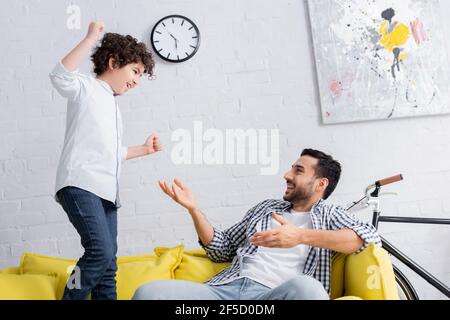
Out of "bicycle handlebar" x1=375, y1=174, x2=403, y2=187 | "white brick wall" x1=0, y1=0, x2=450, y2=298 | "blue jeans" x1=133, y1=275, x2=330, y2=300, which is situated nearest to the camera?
"blue jeans" x1=133, y1=275, x2=330, y2=300

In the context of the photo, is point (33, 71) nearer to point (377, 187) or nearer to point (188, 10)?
point (188, 10)

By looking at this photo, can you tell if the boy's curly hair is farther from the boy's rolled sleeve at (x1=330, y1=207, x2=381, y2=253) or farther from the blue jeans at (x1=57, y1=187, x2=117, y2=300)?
the boy's rolled sleeve at (x1=330, y1=207, x2=381, y2=253)

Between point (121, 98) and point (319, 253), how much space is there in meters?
1.47

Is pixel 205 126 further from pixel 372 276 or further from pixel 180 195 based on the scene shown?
pixel 372 276

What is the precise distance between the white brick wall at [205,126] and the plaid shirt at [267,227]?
70 centimetres

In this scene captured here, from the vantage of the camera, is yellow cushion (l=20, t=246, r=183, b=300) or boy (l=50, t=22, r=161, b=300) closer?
boy (l=50, t=22, r=161, b=300)

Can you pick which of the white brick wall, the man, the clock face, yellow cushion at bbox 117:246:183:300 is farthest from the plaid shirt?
the clock face

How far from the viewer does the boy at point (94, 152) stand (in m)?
1.92

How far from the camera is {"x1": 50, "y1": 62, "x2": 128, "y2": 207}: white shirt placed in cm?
195

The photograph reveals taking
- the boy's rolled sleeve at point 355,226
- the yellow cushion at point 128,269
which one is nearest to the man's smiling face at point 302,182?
the boy's rolled sleeve at point 355,226

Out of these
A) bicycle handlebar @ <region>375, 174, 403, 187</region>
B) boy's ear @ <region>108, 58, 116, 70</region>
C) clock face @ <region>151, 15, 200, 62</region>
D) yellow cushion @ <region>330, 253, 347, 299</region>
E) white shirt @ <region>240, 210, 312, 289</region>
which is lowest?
yellow cushion @ <region>330, 253, 347, 299</region>

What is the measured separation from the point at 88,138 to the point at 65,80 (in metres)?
0.23
